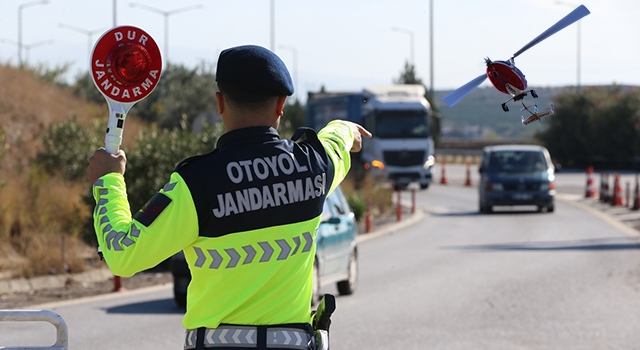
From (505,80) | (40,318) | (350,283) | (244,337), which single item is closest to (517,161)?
(350,283)

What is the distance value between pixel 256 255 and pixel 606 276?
39.3 feet

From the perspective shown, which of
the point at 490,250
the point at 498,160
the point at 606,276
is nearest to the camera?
the point at 606,276

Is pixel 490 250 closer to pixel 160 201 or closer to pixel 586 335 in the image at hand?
pixel 586 335

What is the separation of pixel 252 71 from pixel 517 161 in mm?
24990

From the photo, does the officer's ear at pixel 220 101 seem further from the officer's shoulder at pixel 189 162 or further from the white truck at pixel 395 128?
the white truck at pixel 395 128

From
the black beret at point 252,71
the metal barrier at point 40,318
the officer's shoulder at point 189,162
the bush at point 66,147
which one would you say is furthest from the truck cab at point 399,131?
the officer's shoulder at point 189,162

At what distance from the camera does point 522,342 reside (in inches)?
361

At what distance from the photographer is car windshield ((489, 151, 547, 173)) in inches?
1075

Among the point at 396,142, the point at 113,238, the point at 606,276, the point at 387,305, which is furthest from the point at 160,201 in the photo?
the point at 396,142

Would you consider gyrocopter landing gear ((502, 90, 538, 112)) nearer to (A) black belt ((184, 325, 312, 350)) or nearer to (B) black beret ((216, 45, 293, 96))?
(B) black beret ((216, 45, 293, 96))

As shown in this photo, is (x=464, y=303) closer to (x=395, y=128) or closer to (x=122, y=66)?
(x=122, y=66)

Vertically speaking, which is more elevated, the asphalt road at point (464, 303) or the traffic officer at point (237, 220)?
the traffic officer at point (237, 220)

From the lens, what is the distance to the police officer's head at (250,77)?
3230 mm

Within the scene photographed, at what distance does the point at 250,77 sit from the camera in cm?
323
